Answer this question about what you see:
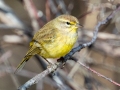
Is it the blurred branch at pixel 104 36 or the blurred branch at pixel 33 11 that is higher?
the blurred branch at pixel 33 11

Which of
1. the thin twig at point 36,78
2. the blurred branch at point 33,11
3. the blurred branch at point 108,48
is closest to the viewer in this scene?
the thin twig at point 36,78

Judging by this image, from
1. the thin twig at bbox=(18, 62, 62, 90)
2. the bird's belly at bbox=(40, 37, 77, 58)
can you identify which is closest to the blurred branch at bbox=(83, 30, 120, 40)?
the bird's belly at bbox=(40, 37, 77, 58)

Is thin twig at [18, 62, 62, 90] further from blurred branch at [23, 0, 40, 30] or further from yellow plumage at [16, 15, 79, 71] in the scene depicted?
blurred branch at [23, 0, 40, 30]

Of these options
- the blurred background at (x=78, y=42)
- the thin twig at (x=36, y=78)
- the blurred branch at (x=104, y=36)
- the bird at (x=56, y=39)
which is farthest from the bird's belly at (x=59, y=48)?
the blurred branch at (x=104, y=36)

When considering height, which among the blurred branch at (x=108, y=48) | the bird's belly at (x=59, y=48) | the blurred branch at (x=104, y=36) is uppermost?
the bird's belly at (x=59, y=48)

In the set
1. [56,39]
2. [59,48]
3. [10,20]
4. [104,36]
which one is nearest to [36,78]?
A: [59,48]

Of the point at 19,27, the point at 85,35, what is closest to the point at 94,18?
the point at 85,35

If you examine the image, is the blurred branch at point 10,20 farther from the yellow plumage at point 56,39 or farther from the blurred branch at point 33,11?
the yellow plumage at point 56,39

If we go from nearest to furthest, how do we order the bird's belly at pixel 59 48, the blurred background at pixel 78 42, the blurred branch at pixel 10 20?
the bird's belly at pixel 59 48, the blurred background at pixel 78 42, the blurred branch at pixel 10 20
